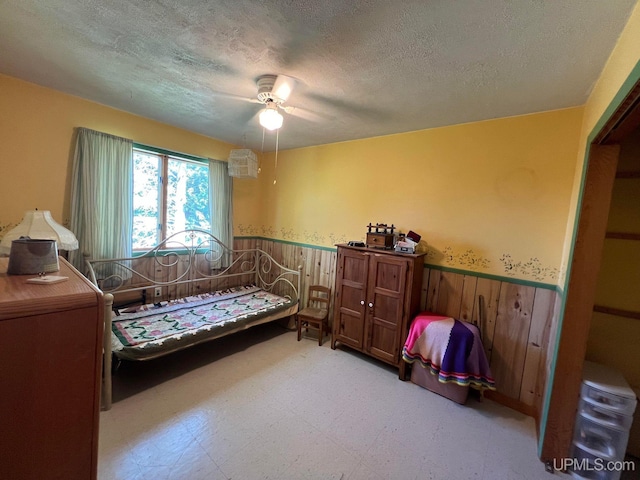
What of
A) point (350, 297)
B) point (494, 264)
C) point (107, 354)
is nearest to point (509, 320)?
point (494, 264)

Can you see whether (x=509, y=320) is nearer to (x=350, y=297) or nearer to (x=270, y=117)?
(x=350, y=297)

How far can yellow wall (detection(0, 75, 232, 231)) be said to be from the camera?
2.22m

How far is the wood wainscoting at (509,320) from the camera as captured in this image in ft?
7.22

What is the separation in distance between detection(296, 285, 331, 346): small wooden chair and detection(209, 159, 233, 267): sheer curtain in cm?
132

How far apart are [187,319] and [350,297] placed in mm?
1772

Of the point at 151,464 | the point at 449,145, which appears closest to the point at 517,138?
the point at 449,145

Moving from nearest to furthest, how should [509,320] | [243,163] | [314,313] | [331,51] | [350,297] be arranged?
[331,51] → [509,320] → [350,297] → [243,163] → [314,313]

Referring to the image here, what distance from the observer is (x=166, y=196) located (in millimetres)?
3234

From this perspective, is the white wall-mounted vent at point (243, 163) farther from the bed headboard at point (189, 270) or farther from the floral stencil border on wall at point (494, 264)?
the floral stencil border on wall at point (494, 264)

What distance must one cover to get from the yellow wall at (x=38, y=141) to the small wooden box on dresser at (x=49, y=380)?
2409mm

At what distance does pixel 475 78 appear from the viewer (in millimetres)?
1757

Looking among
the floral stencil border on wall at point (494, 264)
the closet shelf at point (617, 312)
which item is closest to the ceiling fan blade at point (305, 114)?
the floral stencil border on wall at point (494, 264)

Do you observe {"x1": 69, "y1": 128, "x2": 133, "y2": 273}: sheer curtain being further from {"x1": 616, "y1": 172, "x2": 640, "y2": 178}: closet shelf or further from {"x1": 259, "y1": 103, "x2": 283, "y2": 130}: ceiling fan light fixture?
{"x1": 616, "y1": 172, "x2": 640, "y2": 178}: closet shelf

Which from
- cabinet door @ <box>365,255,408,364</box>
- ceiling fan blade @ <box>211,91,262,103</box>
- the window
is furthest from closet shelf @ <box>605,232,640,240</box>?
the window
